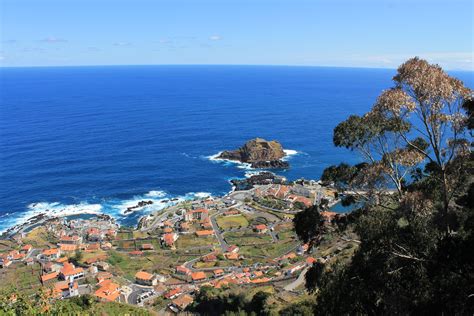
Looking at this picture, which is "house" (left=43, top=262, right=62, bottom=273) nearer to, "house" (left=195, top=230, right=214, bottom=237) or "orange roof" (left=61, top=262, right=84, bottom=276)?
"orange roof" (left=61, top=262, right=84, bottom=276)

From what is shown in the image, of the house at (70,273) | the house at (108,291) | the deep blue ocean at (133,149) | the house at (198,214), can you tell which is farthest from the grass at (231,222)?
the house at (70,273)

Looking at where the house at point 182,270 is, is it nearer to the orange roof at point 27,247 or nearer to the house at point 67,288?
the house at point 67,288

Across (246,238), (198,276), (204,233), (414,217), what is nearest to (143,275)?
(198,276)

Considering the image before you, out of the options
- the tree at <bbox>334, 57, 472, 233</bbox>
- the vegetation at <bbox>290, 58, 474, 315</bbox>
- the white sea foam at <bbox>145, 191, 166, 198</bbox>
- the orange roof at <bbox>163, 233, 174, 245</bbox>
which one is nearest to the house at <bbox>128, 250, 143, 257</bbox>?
the orange roof at <bbox>163, 233, 174, 245</bbox>

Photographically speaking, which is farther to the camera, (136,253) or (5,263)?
(136,253)

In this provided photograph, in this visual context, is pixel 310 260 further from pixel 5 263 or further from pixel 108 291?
pixel 5 263

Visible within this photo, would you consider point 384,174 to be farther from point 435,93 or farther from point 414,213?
point 435,93

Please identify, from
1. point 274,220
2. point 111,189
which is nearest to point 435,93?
point 274,220
